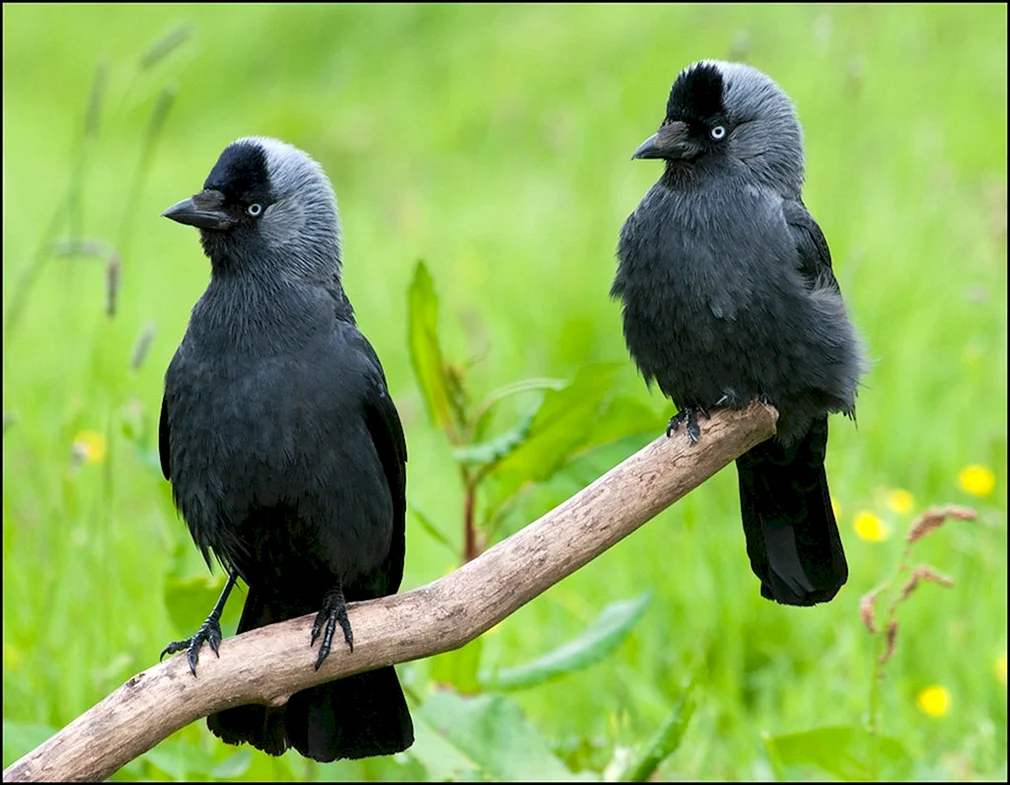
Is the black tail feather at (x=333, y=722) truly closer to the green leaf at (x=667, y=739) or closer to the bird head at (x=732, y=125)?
the green leaf at (x=667, y=739)

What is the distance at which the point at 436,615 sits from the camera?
8.96 ft

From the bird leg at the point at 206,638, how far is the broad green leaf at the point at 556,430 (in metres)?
0.84

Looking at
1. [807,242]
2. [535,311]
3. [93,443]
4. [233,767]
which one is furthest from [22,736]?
[535,311]

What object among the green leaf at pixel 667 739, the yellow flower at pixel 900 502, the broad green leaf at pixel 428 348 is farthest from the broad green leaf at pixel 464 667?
the yellow flower at pixel 900 502

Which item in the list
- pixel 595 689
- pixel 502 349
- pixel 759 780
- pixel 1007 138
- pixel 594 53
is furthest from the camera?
pixel 594 53

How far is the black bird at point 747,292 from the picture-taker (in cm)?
316

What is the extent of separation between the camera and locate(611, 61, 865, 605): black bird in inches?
124

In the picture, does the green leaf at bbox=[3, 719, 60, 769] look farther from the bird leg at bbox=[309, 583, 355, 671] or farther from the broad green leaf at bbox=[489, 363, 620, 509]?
the broad green leaf at bbox=[489, 363, 620, 509]

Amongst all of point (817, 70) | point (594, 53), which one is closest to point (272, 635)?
point (817, 70)

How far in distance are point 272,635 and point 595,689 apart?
2.40 m

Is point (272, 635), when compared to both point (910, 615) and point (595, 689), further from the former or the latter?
point (910, 615)

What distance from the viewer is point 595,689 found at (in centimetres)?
504

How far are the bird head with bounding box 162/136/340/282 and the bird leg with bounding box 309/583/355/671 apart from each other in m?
0.67

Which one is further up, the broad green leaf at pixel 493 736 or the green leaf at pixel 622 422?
the green leaf at pixel 622 422
